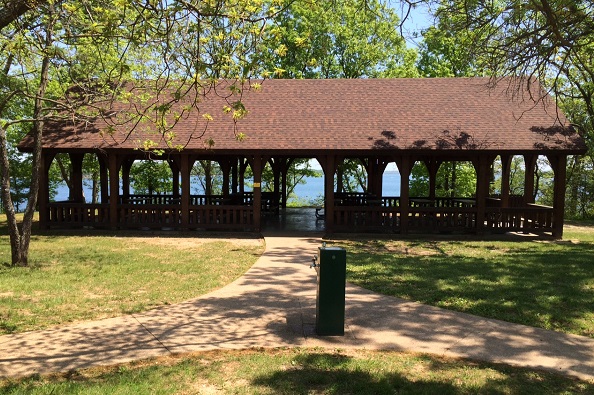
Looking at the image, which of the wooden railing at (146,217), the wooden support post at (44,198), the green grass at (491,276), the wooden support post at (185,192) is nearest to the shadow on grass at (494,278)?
the green grass at (491,276)

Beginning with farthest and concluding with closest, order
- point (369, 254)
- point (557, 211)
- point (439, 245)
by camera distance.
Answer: point (557, 211)
point (439, 245)
point (369, 254)

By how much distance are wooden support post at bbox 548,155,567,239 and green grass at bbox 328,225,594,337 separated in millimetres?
821

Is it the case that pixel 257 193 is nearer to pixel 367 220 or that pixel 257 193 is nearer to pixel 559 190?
pixel 367 220

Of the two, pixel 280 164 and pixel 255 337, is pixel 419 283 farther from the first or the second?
pixel 280 164

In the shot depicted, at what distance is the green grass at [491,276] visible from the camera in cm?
741

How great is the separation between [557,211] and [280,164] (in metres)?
12.2

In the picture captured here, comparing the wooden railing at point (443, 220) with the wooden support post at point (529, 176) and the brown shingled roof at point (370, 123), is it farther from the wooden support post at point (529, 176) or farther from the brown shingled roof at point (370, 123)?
the brown shingled roof at point (370, 123)

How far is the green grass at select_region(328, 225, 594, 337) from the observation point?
24.3 feet

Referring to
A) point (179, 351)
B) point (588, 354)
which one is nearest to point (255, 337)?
point (179, 351)

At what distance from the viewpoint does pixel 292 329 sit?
6.46m

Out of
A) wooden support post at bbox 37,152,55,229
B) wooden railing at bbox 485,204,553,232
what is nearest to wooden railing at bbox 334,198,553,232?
wooden railing at bbox 485,204,553,232

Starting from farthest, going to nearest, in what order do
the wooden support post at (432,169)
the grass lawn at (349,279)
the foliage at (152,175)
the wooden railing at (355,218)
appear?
the foliage at (152,175) → the wooden support post at (432,169) → the wooden railing at (355,218) → the grass lawn at (349,279)

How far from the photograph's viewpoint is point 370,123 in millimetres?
17484

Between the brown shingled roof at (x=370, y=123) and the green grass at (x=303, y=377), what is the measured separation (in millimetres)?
11165
